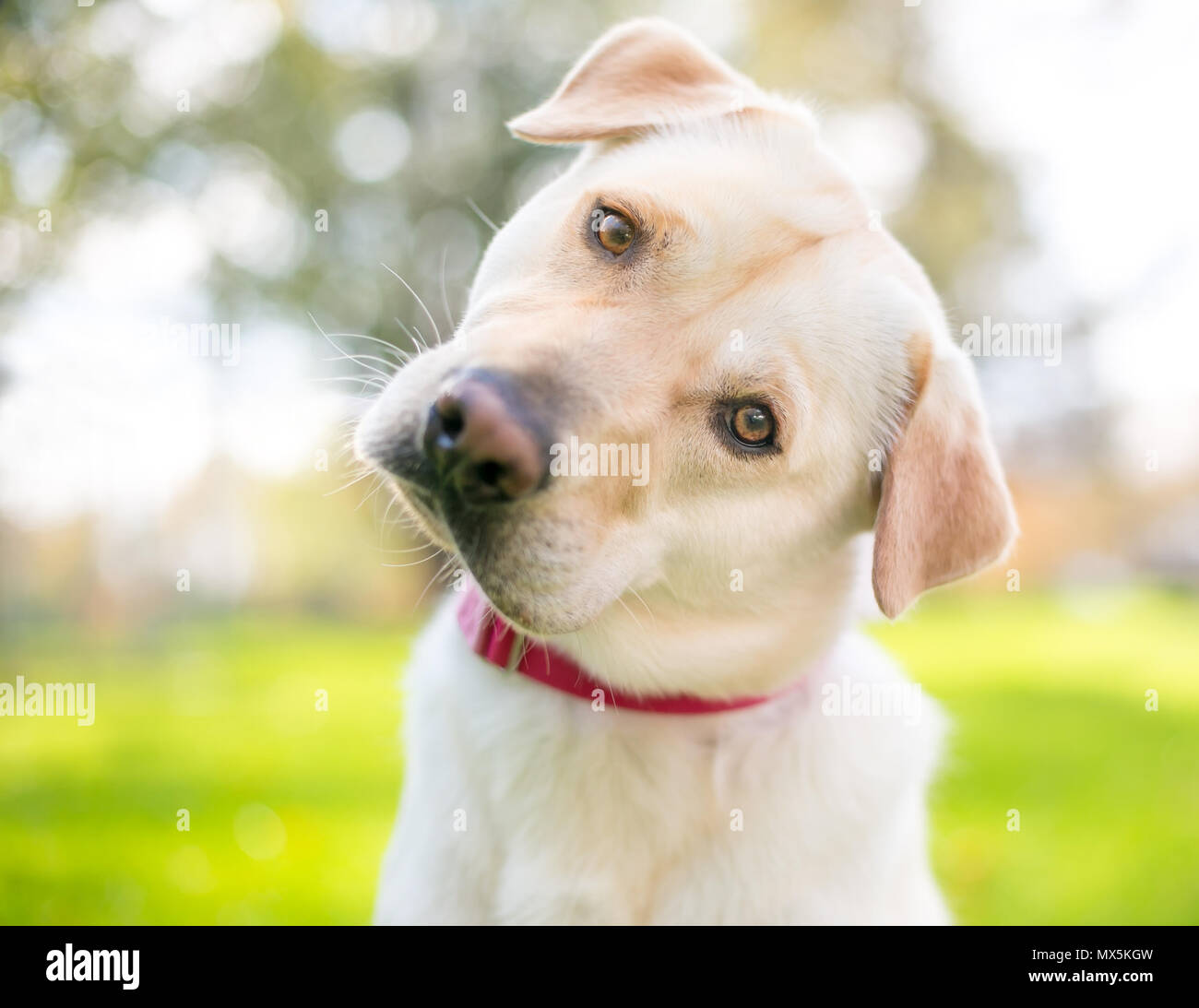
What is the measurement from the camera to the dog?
248cm

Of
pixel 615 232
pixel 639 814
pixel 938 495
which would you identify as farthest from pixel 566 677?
pixel 615 232

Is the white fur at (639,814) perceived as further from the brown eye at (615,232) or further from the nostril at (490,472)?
the brown eye at (615,232)

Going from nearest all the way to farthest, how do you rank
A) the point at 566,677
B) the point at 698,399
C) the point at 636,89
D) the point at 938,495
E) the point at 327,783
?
the point at 698,399
the point at 938,495
the point at 566,677
the point at 636,89
the point at 327,783

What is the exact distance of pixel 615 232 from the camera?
8.87 feet

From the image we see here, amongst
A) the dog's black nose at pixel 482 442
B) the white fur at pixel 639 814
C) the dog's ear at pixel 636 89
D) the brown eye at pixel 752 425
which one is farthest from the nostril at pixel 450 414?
the dog's ear at pixel 636 89

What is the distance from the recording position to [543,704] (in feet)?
9.26

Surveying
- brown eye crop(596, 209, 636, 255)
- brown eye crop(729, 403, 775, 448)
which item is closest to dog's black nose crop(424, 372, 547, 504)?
brown eye crop(729, 403, 775, 448)

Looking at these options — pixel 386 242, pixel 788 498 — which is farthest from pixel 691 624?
pixel 386 242

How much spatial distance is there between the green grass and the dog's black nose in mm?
1434

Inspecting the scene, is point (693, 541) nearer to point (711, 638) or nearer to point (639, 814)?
point (711, 638)

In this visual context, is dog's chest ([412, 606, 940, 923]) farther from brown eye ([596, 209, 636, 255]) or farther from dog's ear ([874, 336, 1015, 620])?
brown eye ([596, 209, 636, 255])

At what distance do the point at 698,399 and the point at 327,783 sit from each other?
4.44 metres

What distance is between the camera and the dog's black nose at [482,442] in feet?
7.09

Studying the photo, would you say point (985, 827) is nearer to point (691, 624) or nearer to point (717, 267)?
point (691, 624)
